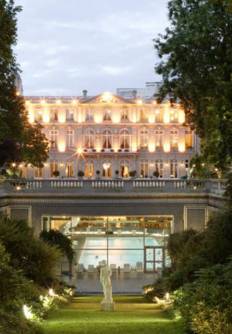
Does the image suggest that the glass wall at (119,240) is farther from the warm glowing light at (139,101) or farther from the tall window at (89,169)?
the warm glowing light at (139,101)

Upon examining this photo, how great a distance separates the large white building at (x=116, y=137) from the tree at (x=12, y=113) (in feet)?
183

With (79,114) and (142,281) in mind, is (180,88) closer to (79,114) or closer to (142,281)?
(142,281)

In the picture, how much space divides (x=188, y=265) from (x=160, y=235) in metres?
26.6

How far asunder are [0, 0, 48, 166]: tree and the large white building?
5568cm

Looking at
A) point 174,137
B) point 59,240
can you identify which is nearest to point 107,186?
point 59,240

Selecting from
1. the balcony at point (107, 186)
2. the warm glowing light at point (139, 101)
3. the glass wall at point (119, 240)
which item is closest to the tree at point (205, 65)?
the balcony at point (107, 186)

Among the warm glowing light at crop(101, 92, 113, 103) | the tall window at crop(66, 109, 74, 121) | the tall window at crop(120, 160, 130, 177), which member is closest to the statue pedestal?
the tall window at crop(120, 160, 130, 177)

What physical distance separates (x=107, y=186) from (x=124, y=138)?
2193 inches

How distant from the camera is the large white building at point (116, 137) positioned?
105 meters

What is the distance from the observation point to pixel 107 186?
50750 millimetres

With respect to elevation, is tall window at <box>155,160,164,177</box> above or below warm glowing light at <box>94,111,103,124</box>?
below

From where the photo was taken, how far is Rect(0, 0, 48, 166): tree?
29.3 m

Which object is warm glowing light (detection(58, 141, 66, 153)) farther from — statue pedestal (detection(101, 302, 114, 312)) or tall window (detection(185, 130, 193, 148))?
statue pedestal (detection(101, 302, 114, 312))

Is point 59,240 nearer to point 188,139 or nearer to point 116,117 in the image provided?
point 116,117
